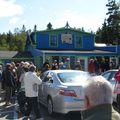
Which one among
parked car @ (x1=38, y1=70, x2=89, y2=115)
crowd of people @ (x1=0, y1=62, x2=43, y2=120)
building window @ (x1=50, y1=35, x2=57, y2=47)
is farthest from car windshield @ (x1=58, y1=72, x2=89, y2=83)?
building window @ (x1=50, y1=35, x2=57, y2=47)

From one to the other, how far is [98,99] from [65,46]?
1645 inches

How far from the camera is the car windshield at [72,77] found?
1251 centimetres

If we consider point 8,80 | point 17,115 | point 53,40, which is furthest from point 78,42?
point 17,115

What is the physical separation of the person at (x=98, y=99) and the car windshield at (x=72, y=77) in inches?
319

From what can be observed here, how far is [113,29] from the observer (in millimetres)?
84250

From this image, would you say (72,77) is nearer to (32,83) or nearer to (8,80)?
(32,83)

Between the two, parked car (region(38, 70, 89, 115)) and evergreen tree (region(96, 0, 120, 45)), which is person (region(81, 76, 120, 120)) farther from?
evergreen tree (region(96, 0, 120, 45))

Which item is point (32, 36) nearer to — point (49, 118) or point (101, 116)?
point (49, 118)

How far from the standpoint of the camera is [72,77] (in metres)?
12.8

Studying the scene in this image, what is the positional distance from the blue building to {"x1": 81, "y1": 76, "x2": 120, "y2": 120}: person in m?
37.9

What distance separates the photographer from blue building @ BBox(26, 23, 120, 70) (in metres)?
43.9

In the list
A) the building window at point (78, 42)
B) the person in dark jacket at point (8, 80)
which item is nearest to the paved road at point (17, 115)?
the person in dark jacket at point (8, 80)

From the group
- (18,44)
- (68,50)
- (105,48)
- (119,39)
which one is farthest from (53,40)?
(18,44)

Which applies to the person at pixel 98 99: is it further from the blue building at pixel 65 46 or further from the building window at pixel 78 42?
the building window at pixel 78 42
